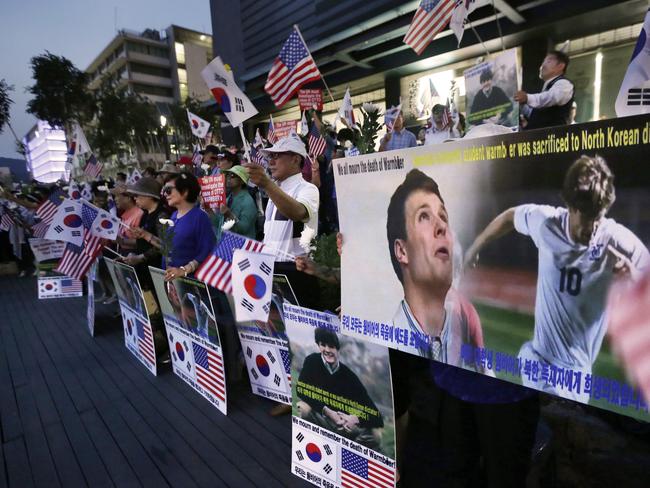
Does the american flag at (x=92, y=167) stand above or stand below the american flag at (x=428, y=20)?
below

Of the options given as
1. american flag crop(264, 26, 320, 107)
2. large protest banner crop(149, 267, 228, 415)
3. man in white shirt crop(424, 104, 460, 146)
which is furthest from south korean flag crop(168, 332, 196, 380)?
man in white shirt crop(424, 104, 460, 146)

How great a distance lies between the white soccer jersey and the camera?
1145mm

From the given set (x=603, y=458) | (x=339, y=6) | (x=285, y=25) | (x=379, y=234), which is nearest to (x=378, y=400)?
(x=379, y=234)

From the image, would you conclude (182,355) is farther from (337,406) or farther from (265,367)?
(337,406)

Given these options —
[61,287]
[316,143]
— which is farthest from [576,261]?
[61,287]

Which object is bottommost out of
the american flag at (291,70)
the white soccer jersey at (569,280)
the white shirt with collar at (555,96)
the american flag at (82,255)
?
the american flag at (82,255)

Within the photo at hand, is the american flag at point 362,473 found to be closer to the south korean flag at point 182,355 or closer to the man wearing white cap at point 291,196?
the man wearing white cap at point 291,196

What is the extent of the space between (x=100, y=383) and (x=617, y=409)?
494 centimetres

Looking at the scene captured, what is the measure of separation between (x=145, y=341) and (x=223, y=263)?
2.20m

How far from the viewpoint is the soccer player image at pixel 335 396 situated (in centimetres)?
227

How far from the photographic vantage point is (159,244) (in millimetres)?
4379

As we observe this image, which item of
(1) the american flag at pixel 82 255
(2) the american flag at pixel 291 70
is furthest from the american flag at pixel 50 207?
(2) the american flag at pixel 291 70

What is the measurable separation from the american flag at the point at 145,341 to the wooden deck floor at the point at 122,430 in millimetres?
208

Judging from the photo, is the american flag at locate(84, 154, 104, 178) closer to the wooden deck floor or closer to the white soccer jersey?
the wooden deck floor
